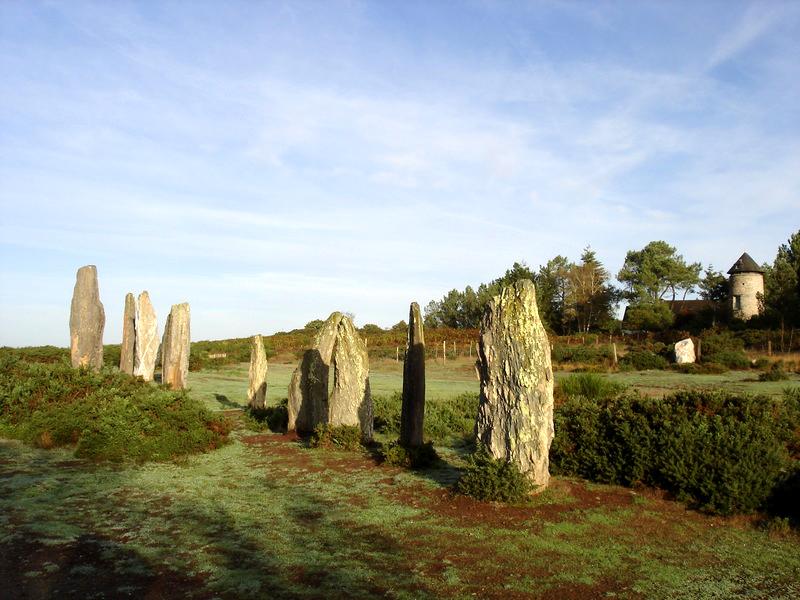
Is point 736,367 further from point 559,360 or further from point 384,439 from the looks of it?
point 384,439

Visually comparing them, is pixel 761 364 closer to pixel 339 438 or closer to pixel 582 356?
pixel 582 356

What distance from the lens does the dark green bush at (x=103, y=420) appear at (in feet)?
36.6

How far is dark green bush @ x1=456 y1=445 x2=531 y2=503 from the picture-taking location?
324 inches

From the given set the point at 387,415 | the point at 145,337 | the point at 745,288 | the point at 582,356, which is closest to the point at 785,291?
the point at 745,288

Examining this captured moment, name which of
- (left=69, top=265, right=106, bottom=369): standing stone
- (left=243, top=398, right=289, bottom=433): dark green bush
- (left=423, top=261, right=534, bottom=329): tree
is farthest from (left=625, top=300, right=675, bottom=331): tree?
(left=69, top=265, right=106, bottom=369): standing stone

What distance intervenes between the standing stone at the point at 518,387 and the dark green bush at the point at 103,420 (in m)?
5.97

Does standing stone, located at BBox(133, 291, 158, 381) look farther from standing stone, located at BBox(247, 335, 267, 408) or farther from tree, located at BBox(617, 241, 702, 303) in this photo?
tree, located at BBox(617, 241, 702, 303)

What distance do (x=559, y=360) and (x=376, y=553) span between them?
32254 mm

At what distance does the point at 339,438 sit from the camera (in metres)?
12.2

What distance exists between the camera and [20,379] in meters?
14.5

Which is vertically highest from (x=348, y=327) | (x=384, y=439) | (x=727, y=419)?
(x=348, y=327)

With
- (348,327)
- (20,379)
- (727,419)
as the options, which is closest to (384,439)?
(348,327)

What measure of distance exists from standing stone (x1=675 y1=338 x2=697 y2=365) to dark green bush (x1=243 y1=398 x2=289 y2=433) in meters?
24.0

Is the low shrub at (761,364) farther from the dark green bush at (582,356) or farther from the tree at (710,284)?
the tree at (710,284)
